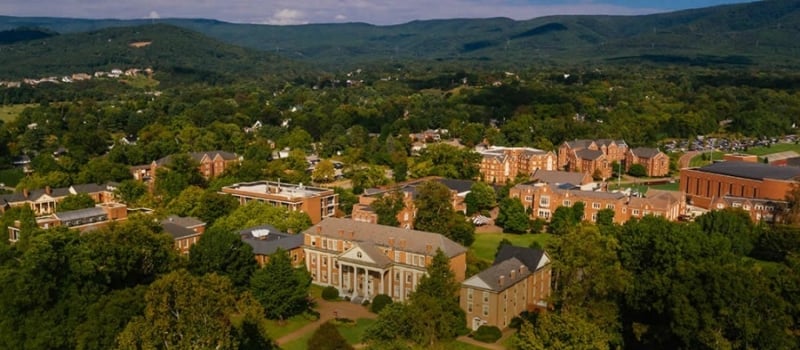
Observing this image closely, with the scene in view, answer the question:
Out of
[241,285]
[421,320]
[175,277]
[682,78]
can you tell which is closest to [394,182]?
[241,285]

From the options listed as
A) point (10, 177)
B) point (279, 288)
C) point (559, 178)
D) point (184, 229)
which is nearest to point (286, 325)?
point (279, 288)

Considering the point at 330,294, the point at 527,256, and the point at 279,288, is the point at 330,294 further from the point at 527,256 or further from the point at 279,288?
the point at 527,256

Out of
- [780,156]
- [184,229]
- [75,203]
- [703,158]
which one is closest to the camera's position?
[184,229]

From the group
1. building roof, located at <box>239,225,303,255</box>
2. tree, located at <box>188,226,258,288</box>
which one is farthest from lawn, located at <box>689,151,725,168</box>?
tree, located at <box>188,226,258,288</box>

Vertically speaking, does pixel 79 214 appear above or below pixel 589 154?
below

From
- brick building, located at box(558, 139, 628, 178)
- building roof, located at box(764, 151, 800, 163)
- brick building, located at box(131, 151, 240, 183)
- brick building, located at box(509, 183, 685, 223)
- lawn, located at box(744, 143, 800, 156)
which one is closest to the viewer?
brick building, located at box(509, 183, 685, 223)

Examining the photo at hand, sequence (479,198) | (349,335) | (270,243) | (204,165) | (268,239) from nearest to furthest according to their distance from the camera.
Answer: (349,335) → (270,243) → (268,239) → (479,198) → (204,165)

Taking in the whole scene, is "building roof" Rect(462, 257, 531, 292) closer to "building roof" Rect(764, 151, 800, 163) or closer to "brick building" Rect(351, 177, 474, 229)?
"brick building" Rect(351, 177, 474, 229)
